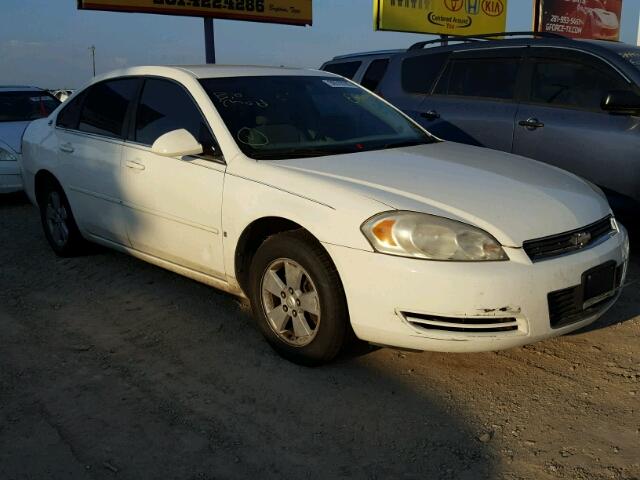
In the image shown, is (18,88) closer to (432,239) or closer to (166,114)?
(166,114)


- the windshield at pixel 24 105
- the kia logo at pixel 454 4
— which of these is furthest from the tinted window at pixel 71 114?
the kia logo at pixel 454 4

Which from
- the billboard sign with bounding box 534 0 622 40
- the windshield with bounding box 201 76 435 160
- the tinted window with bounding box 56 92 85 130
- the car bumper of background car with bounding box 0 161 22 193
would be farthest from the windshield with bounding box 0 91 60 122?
the billboard sign with bounding box 534 0 622 40

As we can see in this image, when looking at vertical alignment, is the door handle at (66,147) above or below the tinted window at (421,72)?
below

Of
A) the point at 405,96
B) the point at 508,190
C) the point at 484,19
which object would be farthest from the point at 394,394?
the point at 484,19

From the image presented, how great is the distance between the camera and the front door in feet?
12.1

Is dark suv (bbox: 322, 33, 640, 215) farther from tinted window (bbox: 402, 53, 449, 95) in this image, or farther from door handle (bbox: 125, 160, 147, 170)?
door handle (bbox: 125, 160, 147, 170)

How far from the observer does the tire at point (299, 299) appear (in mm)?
3107

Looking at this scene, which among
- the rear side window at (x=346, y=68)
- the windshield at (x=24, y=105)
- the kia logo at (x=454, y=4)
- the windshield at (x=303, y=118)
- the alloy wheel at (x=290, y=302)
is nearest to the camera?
the alloy wheel at (x=290, y=302)

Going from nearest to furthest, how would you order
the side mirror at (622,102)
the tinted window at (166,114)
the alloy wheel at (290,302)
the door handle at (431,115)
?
the alloy wheel at (290,302) < the tinted window at (166,114) < the side mirror at (622,102) < the door handle at (431,115)

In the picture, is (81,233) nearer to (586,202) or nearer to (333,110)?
(333,110)

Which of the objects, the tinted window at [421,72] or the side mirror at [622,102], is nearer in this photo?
the side mirror at [622,102]

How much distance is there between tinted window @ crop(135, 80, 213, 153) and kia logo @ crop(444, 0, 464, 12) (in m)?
15.3

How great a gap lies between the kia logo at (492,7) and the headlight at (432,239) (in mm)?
17781

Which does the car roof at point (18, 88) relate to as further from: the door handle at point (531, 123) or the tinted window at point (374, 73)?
the door handle at point (531, 123)
